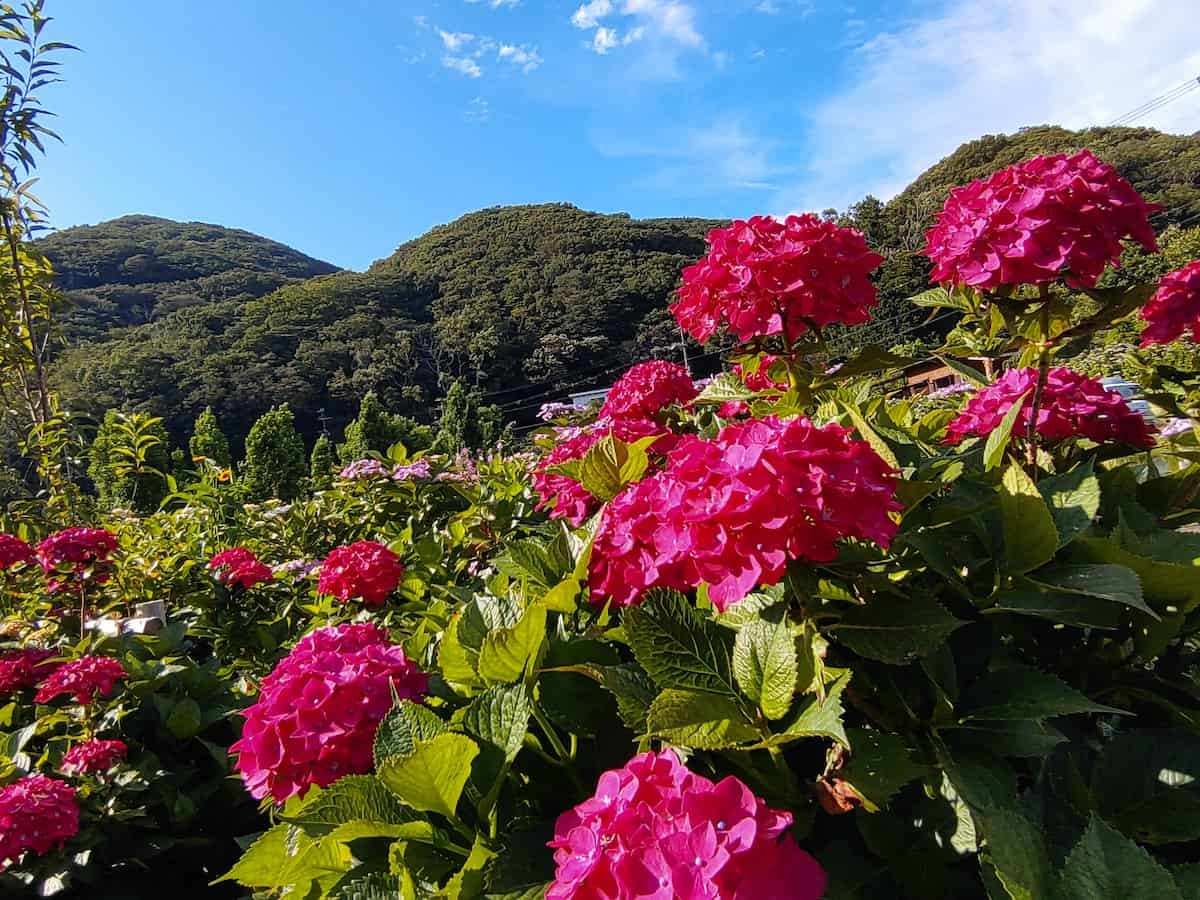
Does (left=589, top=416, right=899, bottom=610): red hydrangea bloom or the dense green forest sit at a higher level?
the dense green forest

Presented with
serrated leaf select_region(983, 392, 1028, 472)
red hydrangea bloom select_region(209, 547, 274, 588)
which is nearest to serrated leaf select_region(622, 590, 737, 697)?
serrated leaf select_region(983, 392, 1028, 472)

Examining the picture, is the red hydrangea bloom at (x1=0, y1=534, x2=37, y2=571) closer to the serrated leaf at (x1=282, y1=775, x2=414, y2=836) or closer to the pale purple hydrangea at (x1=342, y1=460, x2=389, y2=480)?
the pale purple hydrangea at (x1=342, y1=460, x2=389, y2=480)

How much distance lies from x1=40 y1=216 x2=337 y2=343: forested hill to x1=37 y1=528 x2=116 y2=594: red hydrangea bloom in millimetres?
61303

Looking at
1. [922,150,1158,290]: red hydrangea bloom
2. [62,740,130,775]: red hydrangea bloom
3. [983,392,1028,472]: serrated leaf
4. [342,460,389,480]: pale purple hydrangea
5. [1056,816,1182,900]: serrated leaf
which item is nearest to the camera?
[1056,816,1182,900]: serrated leaf

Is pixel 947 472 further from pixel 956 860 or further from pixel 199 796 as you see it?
pixel 199 796

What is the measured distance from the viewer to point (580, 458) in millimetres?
1870

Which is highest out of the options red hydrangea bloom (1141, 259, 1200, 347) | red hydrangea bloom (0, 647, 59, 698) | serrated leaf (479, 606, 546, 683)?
red hydrangea bloom (1141, 259, 1200, 347)

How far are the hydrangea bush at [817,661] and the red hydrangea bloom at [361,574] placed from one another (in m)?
0.70

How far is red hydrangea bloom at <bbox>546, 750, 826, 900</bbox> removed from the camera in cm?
58

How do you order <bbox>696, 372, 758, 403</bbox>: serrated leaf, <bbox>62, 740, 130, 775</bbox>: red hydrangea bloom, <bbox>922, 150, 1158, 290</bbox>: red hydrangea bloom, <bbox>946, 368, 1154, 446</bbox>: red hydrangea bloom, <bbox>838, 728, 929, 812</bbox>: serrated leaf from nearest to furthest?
<bbox>838, 728, 929, 812</bbox>: serrated leaf
<bbox>922, 150, 1158, 290</bbox>: red hydrangea bloom
<bbox>946, 368, 1154, 446</bbox>: red hydrangea bloom
<bbox>696, 372, 758, 403</bbox>: serrated leaf
<bbox>62, 740, 130, 775</bbox>: red hydrangea bloom

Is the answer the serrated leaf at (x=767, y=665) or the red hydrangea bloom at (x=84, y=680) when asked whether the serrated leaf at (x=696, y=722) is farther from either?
the red hydrangea bloom at (x=84, y=680)

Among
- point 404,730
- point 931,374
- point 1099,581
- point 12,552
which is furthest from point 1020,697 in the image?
point 931,374

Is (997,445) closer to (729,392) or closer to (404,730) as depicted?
(729,392)

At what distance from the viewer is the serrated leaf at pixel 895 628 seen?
77 centimetres
